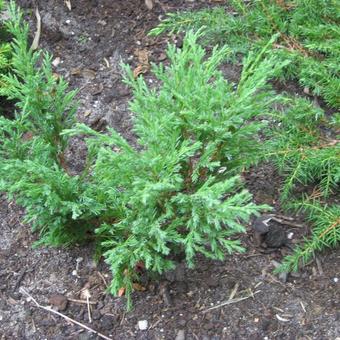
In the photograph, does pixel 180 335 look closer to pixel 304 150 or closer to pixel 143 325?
pixel 143 325

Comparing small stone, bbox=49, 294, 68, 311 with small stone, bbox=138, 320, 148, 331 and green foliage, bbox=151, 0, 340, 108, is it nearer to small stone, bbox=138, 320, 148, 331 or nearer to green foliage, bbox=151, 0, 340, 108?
small stone, bbox=138, 320, 148, 331

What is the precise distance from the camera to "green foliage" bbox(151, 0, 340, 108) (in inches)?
118

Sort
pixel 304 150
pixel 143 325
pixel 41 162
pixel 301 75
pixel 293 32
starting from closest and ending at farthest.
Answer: pixel 41 162
pixel 143 325
pixel 304 150
pixel 301 75
pixel 293 32

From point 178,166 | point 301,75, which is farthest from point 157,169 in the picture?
point 301,75

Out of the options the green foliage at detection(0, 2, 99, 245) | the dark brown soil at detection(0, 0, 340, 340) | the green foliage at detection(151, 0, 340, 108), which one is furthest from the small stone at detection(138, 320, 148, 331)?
the green foliage at detection(151, 0, 340, 108)

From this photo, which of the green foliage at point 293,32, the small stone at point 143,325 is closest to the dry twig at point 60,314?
the small stone at point 143,325

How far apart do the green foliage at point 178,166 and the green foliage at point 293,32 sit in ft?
2.41

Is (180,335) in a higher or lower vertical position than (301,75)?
lower

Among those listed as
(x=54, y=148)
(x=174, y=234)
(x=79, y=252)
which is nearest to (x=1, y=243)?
(x=79, y=252)

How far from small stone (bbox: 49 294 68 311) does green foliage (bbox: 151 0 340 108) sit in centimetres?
144

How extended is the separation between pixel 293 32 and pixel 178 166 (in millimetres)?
1467

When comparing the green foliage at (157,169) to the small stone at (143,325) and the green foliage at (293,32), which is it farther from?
the green foliage at (293,32)

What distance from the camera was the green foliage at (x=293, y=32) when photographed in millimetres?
3006

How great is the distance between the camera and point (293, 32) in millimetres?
3225
